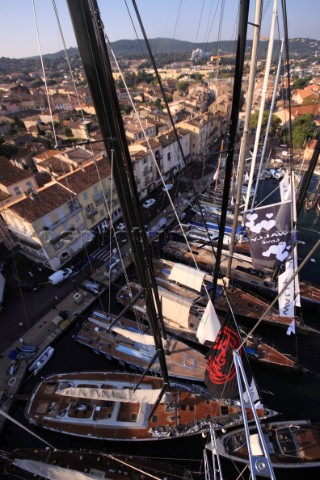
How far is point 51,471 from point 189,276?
57.7ft

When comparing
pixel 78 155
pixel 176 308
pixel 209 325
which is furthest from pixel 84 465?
pixel 78 155

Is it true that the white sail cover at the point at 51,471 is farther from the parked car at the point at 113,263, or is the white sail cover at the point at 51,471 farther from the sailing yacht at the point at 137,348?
the parked car at the point at 113,263

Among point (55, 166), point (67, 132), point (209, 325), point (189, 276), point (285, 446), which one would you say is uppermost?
point (67, 132)

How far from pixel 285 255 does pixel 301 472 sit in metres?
15.7

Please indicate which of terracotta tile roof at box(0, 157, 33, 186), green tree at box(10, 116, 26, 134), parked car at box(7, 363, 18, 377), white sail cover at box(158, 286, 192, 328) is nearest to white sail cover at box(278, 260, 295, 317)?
white sail cover at box(158, 286, 192, 328)

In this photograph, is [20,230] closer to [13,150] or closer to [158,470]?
[158,470]

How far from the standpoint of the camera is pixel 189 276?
2509 cm

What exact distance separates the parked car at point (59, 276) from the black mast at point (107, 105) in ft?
81.5

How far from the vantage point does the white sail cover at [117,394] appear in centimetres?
1741

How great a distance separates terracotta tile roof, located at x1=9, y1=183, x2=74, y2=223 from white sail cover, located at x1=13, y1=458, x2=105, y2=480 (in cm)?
2187

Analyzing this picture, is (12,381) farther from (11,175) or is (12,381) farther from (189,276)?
(11,175)

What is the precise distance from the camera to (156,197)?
4753 centimetres

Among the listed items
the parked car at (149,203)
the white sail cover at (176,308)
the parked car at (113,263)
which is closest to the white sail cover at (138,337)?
the white sail cover at (176,308)

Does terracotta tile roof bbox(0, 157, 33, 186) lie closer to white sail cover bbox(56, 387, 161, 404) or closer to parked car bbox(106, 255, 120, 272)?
parked car bbox(106, 255, 120, 272)
